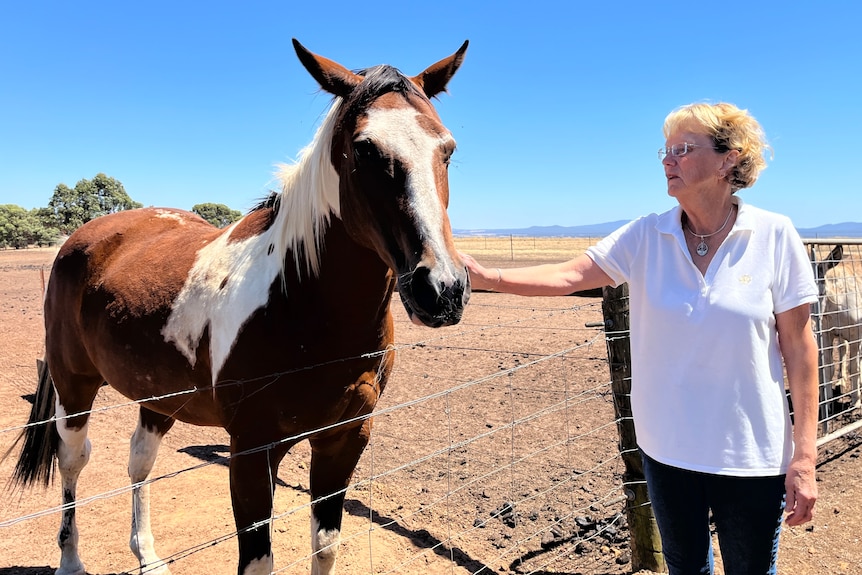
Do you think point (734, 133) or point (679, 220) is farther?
point (679, 220)

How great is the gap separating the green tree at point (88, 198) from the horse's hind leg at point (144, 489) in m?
39.8

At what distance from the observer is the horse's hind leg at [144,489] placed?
3230 mm

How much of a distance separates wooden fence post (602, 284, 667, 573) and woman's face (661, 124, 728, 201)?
1.28m

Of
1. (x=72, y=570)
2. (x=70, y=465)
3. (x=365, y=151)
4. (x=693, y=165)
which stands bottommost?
(x=72, y=570)

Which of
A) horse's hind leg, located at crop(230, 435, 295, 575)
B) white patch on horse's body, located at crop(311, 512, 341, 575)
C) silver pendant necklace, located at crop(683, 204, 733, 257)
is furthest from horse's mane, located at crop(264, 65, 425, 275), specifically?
white patch on horse's body, located at crop(311, 512, 341, 575)

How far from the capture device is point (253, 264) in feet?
7.50

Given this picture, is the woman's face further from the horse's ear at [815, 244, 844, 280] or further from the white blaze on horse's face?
the horse's ear at [815, 244, 844, 280]

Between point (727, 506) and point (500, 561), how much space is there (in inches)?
79.0

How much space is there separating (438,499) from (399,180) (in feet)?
9.34

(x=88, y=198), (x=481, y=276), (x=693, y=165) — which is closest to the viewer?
(x=693, y=165)

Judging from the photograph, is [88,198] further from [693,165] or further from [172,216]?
[693,165]

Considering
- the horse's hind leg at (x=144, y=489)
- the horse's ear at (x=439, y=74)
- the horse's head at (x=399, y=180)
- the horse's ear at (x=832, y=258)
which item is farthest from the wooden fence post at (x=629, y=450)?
the horse's ear at (x=832, y=258)

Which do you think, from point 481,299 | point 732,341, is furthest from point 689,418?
point 481,299

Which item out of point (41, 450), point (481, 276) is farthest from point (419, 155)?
point (41, 450)
